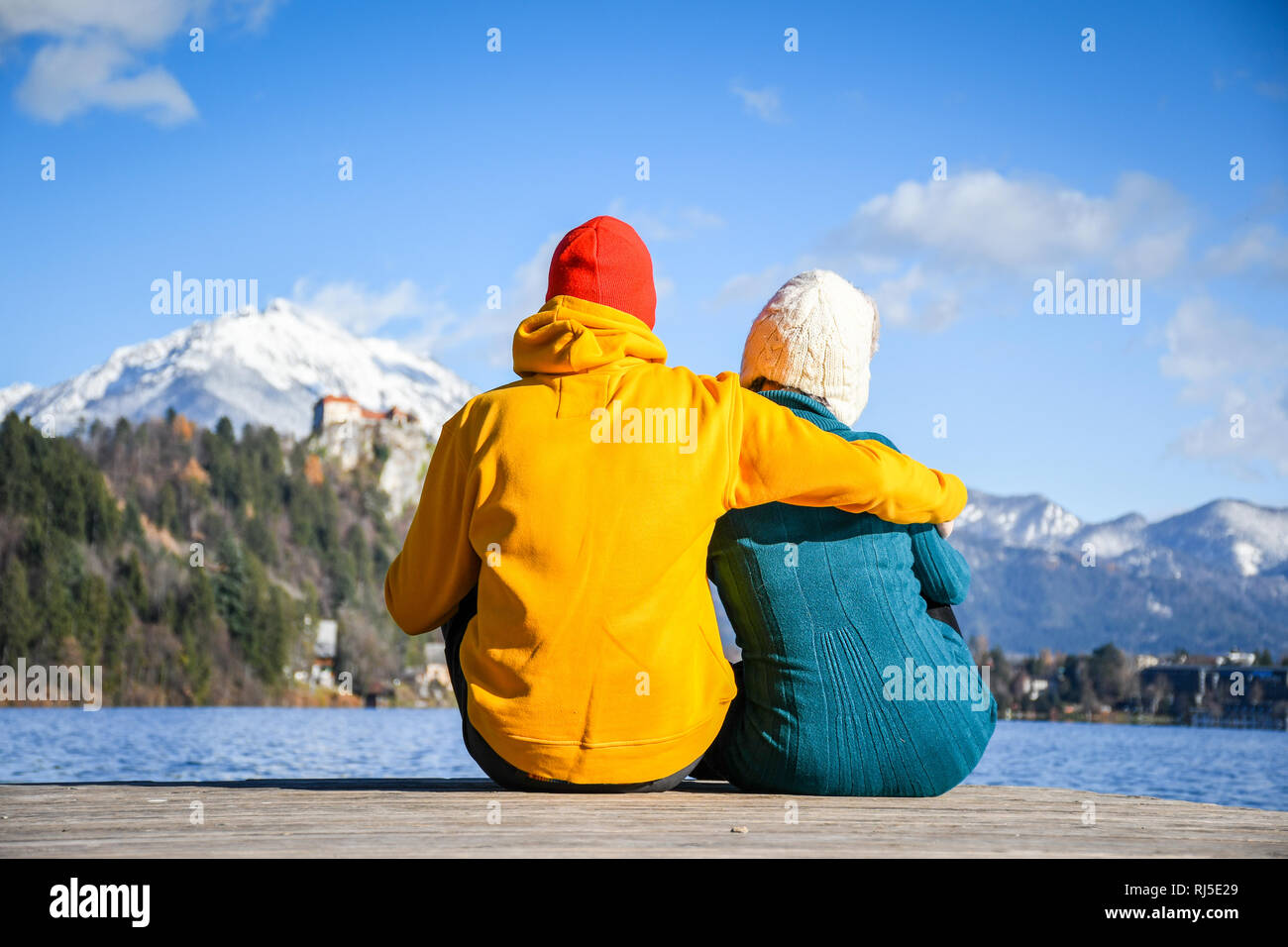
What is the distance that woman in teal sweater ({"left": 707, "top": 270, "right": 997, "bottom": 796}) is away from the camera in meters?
4.21

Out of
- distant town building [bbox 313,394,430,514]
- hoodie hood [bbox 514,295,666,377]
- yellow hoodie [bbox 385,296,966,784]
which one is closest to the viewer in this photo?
yellow hoodie [bbox 385,296,966,784]

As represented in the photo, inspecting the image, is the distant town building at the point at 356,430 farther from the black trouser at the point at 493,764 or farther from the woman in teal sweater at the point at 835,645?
the woman in teal sweater at the point at 835,645

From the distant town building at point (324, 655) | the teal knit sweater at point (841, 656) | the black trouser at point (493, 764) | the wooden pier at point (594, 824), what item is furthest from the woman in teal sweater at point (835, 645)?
the distant town building at point (324, 655)

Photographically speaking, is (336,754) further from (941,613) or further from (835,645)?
(835,645)

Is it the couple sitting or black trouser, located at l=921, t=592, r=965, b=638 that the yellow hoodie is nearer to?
the couple sitting

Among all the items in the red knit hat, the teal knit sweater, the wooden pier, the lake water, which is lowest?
the lake water

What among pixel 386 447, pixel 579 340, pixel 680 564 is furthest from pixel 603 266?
pixel 386 447

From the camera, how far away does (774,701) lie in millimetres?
4285

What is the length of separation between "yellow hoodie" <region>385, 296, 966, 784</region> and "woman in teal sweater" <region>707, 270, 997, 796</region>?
22 cm

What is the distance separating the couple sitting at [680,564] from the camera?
3.85m

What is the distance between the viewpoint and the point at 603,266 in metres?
4.14

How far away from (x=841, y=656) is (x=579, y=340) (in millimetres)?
1399

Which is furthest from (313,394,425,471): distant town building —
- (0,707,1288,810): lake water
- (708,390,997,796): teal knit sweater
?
(708,390,997,796): teal knit sweater
